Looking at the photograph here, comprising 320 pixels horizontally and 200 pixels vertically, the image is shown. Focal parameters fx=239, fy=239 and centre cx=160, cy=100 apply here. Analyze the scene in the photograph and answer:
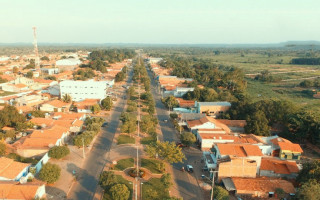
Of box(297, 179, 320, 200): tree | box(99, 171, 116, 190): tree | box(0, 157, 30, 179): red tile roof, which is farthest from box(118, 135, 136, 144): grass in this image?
box(297, 179, 320, 200): tree

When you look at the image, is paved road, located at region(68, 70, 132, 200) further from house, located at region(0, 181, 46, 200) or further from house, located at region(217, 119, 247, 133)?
house, located at region(217, 119, 247, 133)

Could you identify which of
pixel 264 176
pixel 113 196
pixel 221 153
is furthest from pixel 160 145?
pixel 264 176

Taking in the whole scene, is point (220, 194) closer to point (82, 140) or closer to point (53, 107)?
point (82, 140)

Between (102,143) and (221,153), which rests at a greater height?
(221,153)

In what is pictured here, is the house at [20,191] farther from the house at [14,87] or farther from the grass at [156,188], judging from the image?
the house at [14,87]

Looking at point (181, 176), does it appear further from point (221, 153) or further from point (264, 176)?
point (264, 176)
